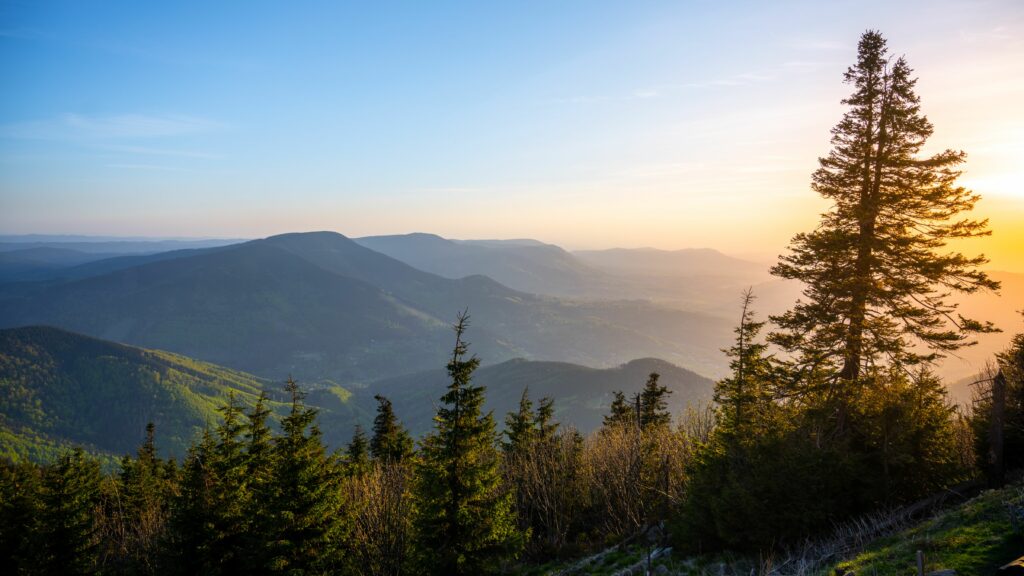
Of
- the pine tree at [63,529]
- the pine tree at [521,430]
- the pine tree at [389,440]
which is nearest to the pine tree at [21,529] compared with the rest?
the pine tree at [63,529]

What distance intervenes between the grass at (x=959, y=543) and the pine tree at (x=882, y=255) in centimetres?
763

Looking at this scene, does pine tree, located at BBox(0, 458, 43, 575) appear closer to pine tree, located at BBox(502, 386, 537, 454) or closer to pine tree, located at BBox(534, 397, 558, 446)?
pine tree, located at BBox(502, 386, 537, 454)

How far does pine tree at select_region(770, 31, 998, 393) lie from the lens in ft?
61.0

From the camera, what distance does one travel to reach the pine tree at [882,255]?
61.0 feet

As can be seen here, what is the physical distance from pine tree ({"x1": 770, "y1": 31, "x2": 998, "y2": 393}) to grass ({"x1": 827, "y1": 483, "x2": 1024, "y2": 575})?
7.63 metres

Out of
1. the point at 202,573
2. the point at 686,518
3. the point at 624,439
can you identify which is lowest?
the point at 202,573

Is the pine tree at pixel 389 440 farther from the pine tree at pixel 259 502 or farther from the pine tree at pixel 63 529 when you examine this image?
the pine tree at pixel 63 529

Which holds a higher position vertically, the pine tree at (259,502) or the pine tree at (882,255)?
the pine tree at (882,255)

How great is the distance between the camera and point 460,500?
61.4 ft

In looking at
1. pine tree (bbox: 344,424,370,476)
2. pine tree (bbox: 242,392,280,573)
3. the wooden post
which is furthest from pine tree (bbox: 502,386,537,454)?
the wooden post

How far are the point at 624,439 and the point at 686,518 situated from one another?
42.9ft

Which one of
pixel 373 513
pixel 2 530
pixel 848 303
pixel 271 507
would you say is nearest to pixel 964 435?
pixel 848 303

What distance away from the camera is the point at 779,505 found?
13.4 m

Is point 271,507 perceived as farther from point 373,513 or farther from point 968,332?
point 968,332
